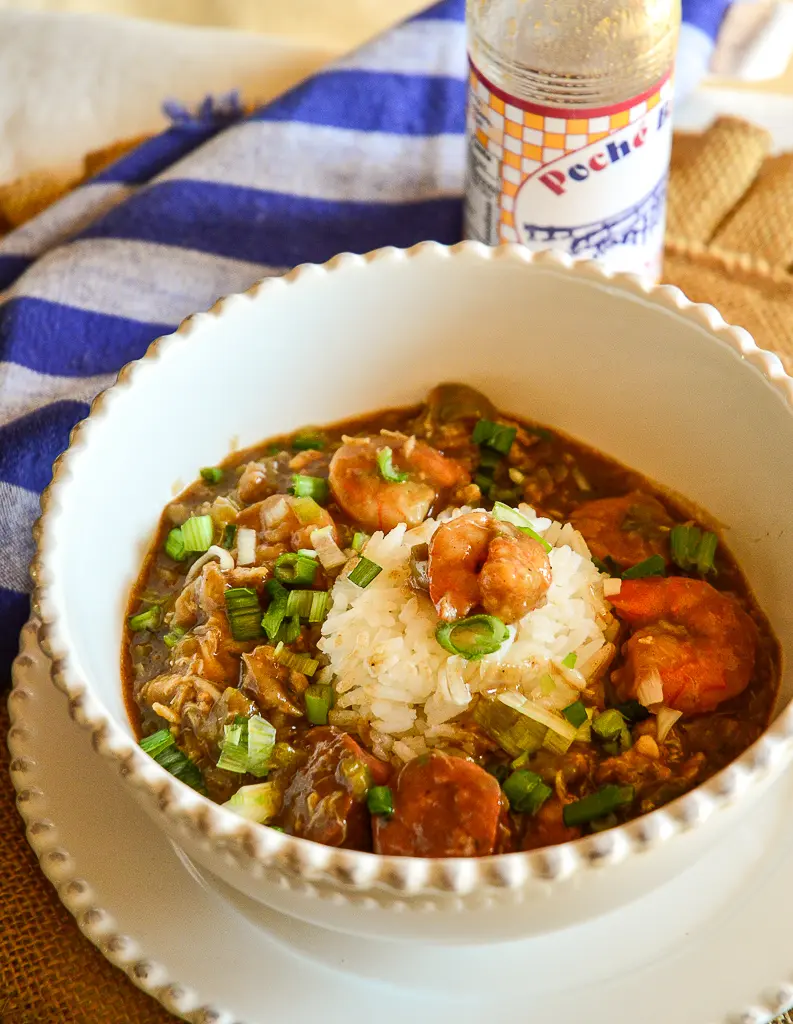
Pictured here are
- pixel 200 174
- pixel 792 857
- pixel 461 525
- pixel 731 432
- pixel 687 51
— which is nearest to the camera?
pixel 792 857

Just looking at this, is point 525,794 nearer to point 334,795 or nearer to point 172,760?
point 334,795

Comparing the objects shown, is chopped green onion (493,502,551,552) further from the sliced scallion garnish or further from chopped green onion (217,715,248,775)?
chopped green onion (217,715,248,775)

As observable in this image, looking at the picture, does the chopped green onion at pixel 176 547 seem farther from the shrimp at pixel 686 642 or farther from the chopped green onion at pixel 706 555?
the chopped green onion at pixel 706 555

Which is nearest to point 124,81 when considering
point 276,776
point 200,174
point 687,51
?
point 200,174

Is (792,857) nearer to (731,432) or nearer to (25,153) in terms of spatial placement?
(731,432)

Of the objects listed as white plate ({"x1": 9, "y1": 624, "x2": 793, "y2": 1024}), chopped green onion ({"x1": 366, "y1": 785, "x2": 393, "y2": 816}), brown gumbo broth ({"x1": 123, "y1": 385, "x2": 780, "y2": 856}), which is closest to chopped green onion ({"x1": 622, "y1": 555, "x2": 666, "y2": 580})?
brown gumbo broth ({"x1": 123, "y1": 385, "x2": 780, "y2": 856})
